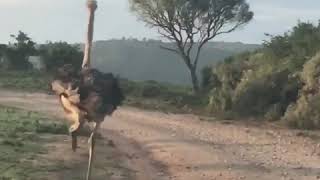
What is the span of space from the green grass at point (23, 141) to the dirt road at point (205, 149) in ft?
4.95

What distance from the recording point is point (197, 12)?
37.8 meters

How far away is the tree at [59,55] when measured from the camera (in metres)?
42.2

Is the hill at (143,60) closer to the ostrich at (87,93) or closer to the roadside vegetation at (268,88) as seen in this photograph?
the roadside vegetation at (268,88)

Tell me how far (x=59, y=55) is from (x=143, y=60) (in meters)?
15.9

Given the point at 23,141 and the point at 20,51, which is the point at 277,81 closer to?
the point at 23,141

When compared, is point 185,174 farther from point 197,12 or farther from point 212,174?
point 197,12

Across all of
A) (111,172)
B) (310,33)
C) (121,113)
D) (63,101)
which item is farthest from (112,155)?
(310,33)

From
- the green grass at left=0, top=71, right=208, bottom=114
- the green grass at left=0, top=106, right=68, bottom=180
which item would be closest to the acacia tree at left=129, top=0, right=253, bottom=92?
the green grass at left=0, top=71, right=208, bottom=114

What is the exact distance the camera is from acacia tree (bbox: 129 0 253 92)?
122ft

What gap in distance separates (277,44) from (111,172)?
1688cm

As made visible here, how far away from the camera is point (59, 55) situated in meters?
42.8

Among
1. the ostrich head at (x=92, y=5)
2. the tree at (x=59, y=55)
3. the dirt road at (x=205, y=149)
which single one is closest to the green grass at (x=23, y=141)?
the dirt road at (x=205, y=149)

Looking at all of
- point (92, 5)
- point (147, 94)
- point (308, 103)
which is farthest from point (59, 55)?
point (92, 5)

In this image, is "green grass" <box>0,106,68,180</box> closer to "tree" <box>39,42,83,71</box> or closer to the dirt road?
the dirt road
